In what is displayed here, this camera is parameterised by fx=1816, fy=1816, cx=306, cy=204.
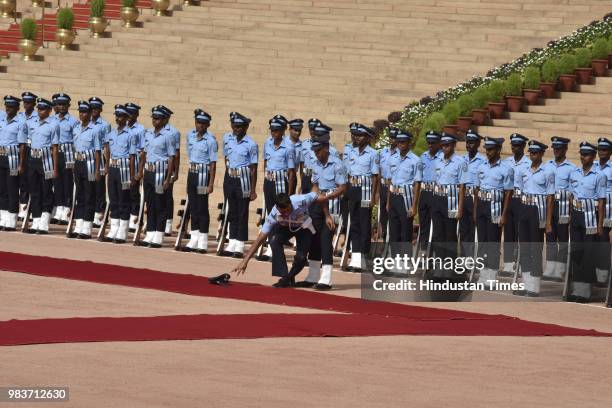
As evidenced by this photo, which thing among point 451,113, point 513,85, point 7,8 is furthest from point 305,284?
point 7,8

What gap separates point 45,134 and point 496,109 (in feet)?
26.4

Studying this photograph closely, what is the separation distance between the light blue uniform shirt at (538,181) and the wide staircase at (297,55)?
29.9ft

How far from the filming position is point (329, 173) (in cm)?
2403

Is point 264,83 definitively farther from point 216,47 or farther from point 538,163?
point 538,163

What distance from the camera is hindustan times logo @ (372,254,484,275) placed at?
866 inches

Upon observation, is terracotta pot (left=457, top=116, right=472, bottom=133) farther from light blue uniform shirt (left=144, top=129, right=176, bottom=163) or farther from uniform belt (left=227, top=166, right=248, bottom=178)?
light blue uniform shirt (left=144, top=129, right=176, bottom=163)

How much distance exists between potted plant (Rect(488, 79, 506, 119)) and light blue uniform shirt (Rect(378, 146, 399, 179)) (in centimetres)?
609

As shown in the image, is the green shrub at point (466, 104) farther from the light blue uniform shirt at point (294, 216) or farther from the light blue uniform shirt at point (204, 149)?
the light blue uniform shirt at point (294, 216)

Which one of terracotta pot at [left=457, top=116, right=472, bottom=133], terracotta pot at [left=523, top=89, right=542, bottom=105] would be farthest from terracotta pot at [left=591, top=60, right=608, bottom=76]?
terracotta pot at [left=457, top=116, right=472, bottom=133]

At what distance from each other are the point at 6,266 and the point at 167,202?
4389mm

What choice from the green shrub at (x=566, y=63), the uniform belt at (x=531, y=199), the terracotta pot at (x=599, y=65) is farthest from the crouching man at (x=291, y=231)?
the terracotta pot at (x=599, y=65)

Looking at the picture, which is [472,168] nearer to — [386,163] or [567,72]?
[386,163]

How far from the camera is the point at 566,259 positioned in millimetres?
23391

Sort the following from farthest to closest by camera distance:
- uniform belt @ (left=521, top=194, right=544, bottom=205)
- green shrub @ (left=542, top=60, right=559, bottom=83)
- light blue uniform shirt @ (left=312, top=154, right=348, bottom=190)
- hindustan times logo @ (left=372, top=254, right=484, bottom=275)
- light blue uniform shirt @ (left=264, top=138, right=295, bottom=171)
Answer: green shrub @ (left=542, top=60, right=559, bottom=83)
light blue uniform shirt @ (left=264, top=138, right=295, bottom=171)
light blue uniform shirt @ (left=312, top=154, right=348, bottom=190)
uniform belt @ (left=521, top=194, right=544, bottom=205)
hindustan times logo @ (left=372, top=254, right=484, bottom=275)
